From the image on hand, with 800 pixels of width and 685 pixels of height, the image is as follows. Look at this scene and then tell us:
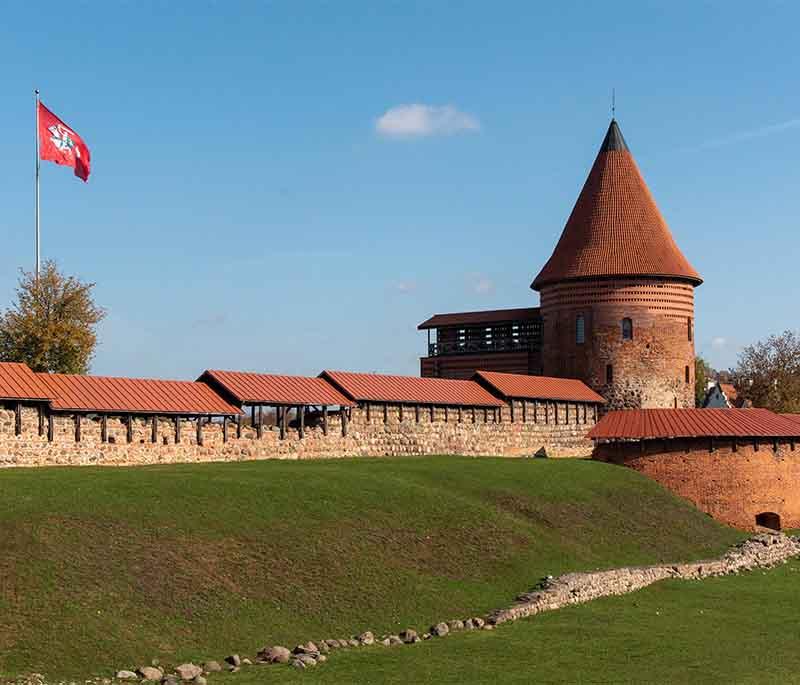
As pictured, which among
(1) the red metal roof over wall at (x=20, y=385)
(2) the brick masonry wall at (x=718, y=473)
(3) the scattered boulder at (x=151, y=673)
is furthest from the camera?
(2) the brick masonry wall at (x=718, y=473)

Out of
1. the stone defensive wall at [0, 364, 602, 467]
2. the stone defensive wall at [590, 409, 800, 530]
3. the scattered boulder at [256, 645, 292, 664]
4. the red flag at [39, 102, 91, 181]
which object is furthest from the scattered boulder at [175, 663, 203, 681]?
the stone defensive wall at [590, 409, 800, 530]

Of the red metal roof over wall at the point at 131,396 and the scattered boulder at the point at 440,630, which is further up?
the red metal roof over wall at the point at 131,396

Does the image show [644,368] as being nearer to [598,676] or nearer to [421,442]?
[421,442]

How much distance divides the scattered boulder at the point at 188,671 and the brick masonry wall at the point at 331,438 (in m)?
10.5

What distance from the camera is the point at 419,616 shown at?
62.3ft

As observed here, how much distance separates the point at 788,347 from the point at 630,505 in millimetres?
35599

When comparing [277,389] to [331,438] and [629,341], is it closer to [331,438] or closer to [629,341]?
[331,438]

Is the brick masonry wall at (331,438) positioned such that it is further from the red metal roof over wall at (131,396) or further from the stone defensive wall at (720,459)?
the stone defensive wall at (720,459)

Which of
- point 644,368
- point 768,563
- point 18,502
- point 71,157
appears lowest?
point 768,563

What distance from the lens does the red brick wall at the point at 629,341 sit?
45875 millimetres

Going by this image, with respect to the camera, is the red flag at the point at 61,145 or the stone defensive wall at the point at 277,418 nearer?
the stone defensive wall at the point at 277,418

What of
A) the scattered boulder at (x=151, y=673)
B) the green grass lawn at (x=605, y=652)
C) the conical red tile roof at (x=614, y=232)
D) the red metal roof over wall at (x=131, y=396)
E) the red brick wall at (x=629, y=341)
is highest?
the conical red tile roof at (x=614, y=232)

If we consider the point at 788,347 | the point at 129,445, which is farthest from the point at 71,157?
the point at 788,347

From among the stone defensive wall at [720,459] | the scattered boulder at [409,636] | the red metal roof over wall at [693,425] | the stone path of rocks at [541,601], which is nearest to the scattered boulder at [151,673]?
the stone path of rocks at [541,601]
